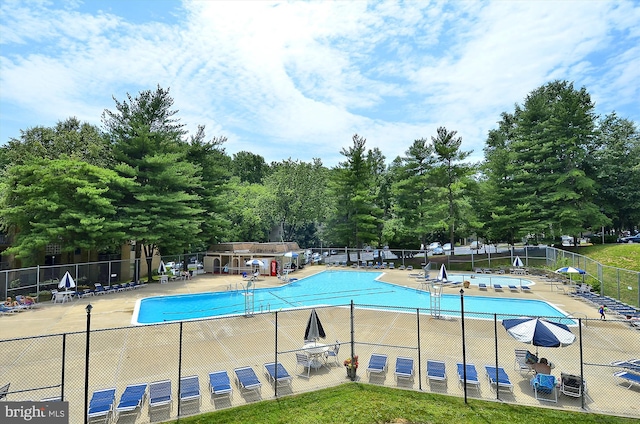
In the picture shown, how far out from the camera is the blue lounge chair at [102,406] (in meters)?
7.44

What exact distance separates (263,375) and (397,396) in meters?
3.96

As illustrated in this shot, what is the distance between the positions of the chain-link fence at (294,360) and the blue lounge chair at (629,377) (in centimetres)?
8

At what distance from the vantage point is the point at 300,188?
42.9 metres

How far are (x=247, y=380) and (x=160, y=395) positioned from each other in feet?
7.04

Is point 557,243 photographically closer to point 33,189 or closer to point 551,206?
point 551,206

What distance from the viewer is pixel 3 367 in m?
10.6

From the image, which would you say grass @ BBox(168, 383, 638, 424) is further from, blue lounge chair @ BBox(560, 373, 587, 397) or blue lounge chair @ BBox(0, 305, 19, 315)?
blue lounge chair @ BBox(0, 305, 19, 315)

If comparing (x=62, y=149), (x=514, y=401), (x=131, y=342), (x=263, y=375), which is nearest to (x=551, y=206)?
(x=514, y=401)

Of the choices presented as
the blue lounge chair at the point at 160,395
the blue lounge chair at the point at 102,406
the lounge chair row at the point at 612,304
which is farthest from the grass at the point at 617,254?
the blue lounge chair at the point at 102,406

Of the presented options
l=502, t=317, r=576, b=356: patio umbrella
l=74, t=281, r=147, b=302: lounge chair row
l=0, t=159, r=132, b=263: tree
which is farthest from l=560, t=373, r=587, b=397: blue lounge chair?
l=74, t=281, r=147, b=302: lounge chair row

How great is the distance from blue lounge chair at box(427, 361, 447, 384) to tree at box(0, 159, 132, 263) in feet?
73.8

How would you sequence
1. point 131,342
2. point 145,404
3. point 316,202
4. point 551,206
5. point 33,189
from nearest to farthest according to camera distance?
point 145,404
point 131,342
point 33,189
point 551,206
point 316,202

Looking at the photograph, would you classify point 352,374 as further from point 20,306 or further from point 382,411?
point 20,306

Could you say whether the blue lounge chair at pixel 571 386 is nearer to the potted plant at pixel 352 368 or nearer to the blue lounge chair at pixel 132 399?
the potted plant at pixel 352 368
